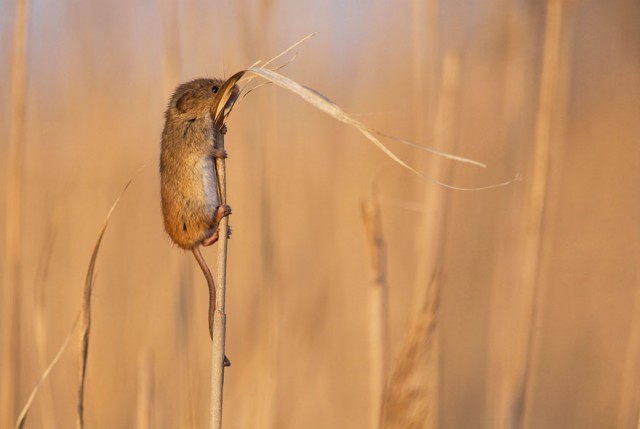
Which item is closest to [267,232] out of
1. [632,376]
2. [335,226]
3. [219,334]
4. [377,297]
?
[377,297]

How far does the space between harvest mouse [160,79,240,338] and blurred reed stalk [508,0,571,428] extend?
617 millimetres

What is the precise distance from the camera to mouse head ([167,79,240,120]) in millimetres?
1304

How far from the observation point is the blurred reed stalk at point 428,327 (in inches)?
49.3

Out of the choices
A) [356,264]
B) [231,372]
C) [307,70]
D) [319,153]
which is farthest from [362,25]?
[231,372]

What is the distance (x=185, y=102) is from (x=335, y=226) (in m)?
1.54

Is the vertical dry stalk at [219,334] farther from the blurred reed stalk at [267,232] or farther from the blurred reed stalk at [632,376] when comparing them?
the blurred reed stalk at [632,376]

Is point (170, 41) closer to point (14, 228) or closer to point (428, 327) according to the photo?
point (14, 228)

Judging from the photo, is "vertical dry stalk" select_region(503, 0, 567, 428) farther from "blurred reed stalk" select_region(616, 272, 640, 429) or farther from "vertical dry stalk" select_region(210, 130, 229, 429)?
"vertical dry stalk" select_region(210, 130, 229, 429)

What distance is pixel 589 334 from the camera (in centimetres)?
271

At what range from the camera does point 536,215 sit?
1.52 m

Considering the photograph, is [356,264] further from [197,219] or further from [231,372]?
[197,219]

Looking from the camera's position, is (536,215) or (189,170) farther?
(536,215)

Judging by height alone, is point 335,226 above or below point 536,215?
below

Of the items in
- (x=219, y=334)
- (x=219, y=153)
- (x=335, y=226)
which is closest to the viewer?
(x=219, y=334)
